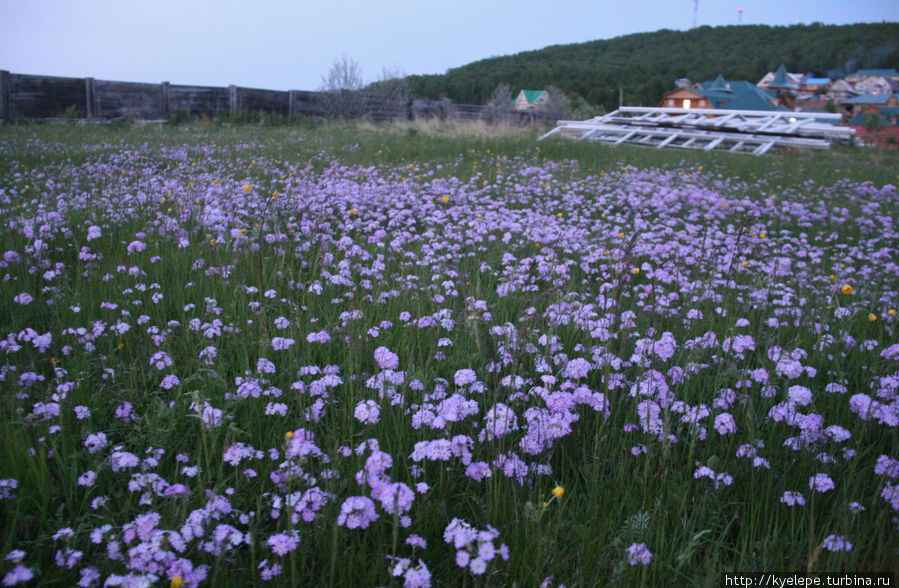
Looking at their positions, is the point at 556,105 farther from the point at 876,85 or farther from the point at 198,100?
the point at 876,85

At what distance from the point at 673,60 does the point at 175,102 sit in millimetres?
66632

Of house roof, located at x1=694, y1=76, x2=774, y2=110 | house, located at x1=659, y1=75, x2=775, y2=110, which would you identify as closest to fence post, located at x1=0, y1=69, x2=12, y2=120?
house, located at x1=659, y1=75, x2=775, y2=110

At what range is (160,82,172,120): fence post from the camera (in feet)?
67.2

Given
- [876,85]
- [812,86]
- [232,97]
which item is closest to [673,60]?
[812,86]

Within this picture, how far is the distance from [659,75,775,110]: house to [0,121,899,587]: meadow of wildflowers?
2572 inches

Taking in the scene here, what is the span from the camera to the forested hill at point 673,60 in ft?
195

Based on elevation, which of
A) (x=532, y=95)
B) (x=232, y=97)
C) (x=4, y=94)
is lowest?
(x=4, y=94)

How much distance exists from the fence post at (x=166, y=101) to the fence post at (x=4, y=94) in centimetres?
465

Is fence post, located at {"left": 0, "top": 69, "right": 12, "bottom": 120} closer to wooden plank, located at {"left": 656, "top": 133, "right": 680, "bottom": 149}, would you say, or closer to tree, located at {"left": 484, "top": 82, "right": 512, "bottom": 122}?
tree, located at {"left": 484, "top": 82, "right": 512, "bottom": 122}

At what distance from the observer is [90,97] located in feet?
63.1

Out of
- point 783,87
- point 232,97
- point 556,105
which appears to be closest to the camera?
point 232,97

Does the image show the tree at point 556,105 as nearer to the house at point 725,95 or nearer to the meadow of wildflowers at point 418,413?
the meadow of wildflowers at point 418,413

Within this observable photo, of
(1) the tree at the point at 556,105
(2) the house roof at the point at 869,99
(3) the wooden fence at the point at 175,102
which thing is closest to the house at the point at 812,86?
(2) the house roof at the point at 869,99

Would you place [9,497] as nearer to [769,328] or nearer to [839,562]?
[839,562]
